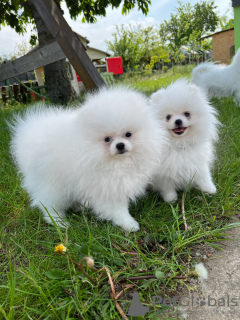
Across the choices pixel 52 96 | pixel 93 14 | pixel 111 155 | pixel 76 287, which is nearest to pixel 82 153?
pixel 111 155

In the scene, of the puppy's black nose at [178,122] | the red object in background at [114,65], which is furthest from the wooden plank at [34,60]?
the red object in background at [114,65]

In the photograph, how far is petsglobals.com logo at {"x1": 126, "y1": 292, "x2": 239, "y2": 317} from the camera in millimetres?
903

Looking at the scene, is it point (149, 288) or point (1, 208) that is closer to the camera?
point (149, 288)

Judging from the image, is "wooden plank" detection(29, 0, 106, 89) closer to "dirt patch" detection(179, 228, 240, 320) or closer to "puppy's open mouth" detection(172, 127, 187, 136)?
"puppy's open mouth" detection(172, 127, 187, 136)

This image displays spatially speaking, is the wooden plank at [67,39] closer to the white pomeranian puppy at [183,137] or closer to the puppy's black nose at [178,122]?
the white pomeranian puppy at [183,137]

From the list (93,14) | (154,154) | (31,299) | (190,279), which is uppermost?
(93,14)

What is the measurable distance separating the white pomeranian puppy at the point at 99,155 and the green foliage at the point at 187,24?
21385 millimetres

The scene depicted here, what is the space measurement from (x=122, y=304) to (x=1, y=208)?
1.02 meters

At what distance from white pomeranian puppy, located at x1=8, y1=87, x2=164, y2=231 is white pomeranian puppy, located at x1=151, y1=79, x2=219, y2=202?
126 millimetres

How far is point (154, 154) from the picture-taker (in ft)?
4.35

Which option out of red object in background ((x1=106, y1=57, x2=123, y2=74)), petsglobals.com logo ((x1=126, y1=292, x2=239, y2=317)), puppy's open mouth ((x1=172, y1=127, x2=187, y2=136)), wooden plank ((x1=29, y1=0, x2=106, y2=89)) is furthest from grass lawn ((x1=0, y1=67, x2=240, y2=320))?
red object in background ((x1=106, y1=57, x2=123, y2=74))

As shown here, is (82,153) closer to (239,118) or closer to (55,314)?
(55,314)

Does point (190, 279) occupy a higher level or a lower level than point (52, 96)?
lower

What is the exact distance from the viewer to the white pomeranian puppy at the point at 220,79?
143 inches
